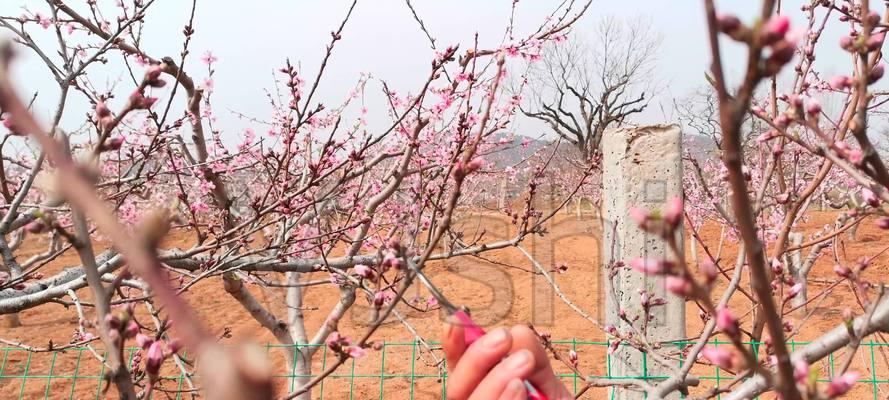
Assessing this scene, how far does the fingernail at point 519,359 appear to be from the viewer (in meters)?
0.91

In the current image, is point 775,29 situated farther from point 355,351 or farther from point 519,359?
point 355,351

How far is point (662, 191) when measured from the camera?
2881 mm

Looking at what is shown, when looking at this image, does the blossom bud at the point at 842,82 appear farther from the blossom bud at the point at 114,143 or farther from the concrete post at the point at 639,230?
the concrete post at the point at 639,230

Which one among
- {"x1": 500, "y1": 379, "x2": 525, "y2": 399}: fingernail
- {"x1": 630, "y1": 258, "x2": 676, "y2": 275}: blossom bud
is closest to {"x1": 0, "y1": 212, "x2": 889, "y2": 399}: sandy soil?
{"x1": 500, "y1": 379, "x2": 525, "y2": 399}: fingernail

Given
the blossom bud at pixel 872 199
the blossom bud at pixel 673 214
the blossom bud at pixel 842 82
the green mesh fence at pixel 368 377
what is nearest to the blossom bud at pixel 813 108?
the blossom bud at pixel 842 82

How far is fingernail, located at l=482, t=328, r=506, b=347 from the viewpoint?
917 millimetres

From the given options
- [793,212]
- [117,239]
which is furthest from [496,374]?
[793,212]

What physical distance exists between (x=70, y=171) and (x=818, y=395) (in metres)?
0.60

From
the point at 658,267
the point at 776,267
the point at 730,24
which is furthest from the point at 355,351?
the point at 776,267

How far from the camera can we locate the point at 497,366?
0.92 metres

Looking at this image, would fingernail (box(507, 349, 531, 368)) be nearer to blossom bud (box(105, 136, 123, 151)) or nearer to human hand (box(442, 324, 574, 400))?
human hand (box(442, 324, 574, 400))

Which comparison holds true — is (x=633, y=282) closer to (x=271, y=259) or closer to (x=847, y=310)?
(x=271, y=259)

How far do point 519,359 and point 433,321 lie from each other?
7.30 m

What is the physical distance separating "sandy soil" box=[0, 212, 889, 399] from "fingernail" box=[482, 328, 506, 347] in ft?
10.5
